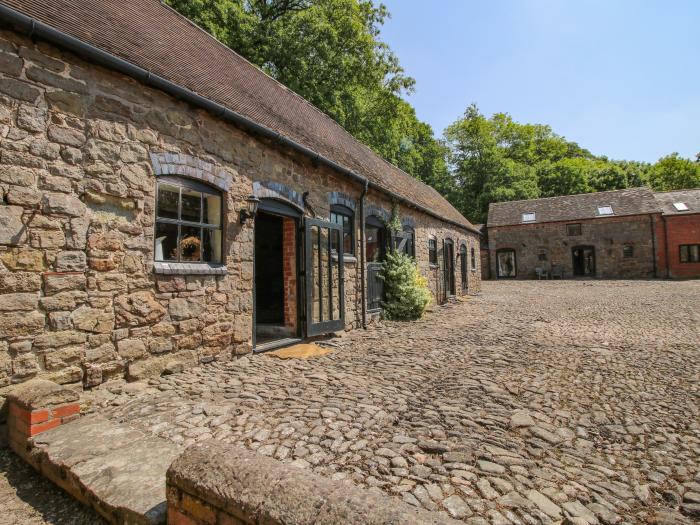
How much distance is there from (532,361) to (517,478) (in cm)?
327

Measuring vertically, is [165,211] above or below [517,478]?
above

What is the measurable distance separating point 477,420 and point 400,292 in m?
6.35

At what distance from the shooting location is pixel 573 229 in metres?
27.5

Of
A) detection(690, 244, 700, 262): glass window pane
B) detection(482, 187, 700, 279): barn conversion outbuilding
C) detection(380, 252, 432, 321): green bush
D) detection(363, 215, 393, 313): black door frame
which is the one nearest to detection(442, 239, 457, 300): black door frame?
detection(380, 252, 432, 321): green bush

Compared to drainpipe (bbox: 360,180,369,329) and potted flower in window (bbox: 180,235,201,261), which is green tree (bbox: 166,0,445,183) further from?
potted flower in window (bbox: 180,235,201,261)

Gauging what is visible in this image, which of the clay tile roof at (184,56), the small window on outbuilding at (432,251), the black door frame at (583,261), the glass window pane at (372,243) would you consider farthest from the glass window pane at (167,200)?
the black door frame at (583,261)

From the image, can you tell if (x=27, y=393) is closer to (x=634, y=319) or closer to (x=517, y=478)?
(x=517, y=478)

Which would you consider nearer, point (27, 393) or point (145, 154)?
point (27, 393)

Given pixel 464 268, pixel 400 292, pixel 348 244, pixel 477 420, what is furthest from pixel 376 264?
pixel 464 268

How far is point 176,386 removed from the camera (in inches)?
161

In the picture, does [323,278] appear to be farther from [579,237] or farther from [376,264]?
[579,237]

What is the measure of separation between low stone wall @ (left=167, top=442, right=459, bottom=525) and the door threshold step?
13.0 feet

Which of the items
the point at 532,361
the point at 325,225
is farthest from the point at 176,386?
the point at 532,361

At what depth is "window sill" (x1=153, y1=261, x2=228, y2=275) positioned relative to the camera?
443cm
